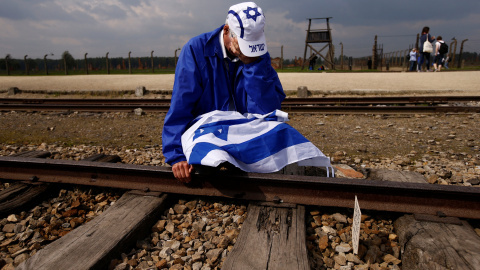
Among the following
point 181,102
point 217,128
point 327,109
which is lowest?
point 327,109

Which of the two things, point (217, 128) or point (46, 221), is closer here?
point (46, 221)

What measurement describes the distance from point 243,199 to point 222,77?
0.97 meters

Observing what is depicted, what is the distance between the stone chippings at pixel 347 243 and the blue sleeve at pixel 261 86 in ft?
3.11

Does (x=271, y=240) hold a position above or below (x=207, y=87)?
below

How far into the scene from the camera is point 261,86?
99.1 inches

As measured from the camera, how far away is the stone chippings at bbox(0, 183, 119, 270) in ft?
6.22

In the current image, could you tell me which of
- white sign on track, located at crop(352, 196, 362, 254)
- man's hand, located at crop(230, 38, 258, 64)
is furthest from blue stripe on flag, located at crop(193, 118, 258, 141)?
white sign on track, located at crop(352, 196, 362, 254)

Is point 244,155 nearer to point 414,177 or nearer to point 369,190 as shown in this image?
point 369,190

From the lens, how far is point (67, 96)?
36.6 ft

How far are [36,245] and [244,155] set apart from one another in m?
1.42

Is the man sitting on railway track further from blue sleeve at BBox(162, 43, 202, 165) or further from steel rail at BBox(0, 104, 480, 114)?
steel rail at BBox(0, 104, 480, 114)

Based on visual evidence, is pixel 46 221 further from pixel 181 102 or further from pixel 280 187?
pixel 280 187

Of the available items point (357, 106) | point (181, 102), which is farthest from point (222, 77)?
point (357, 106)

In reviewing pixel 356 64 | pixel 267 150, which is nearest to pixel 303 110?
pixel 267 150
